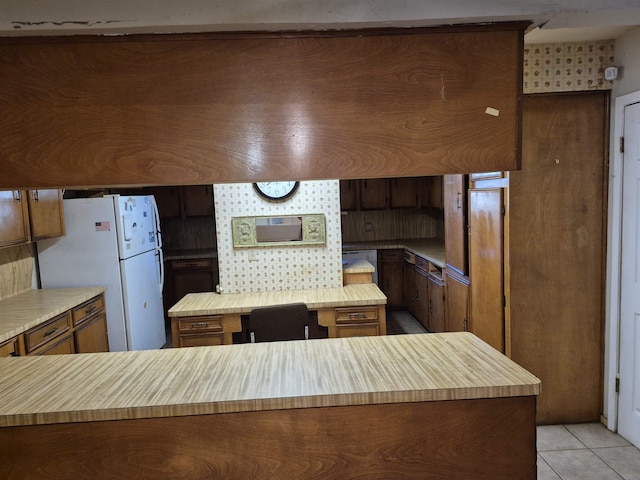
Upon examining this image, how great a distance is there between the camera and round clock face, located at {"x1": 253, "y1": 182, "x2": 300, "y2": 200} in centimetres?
337

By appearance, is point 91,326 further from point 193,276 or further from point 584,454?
point 584,454

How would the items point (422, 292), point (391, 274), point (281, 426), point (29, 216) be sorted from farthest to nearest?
point (391, 274)
point (422, 292)
point (29, 216)
point (281, 426)

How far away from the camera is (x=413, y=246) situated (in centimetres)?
535

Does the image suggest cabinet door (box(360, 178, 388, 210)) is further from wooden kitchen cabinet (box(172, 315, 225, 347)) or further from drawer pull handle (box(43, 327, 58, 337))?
drawer pull handle (box(43, 327, 58, 337))

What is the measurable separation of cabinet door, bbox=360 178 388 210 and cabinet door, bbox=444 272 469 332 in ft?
6.72

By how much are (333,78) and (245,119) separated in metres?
0.31

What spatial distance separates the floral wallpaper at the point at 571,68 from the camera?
A: 8.89 ft

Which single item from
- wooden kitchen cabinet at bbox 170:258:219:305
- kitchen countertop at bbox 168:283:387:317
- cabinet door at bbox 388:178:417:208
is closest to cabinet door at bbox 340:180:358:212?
cabinet door at bbox 388:178:417:208

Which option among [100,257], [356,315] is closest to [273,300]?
[356,315]

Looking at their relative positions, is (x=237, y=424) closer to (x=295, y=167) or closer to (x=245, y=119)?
(x=295, y=167)

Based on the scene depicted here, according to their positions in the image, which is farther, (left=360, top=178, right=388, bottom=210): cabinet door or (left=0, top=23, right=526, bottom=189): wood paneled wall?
(left=360, top=178, right=388, bottom=210): cabinet door

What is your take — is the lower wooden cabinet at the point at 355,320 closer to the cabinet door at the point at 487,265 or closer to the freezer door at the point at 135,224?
the cabinet door at the point at 487,265

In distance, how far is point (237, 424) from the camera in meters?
1.53

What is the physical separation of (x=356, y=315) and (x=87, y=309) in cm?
204
